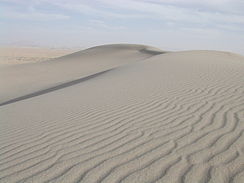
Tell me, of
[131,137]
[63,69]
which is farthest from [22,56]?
[131,137]

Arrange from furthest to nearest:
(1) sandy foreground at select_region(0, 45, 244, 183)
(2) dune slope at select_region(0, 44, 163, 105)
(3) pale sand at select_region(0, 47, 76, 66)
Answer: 1. (3) pale sand at select_region(0, 47, 76, 66)
2. (2) dune slope at select_region(0, 44, 163, 105)
3. (1) sandy foreground at select_region(0, 45, 244, 183)

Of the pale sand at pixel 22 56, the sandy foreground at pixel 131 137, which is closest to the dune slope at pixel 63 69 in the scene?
the sandy foreground at pixel 131 137

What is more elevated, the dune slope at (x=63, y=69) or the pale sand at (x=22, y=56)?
the dune slope at (x=63, y=69)

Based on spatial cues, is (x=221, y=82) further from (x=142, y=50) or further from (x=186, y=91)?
(x=142, y=50)

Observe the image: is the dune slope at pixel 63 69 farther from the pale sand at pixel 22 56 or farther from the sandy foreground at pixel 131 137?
the pale sand at pixel 22 56

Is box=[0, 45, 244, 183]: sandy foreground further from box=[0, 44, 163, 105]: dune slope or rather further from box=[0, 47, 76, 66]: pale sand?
box=[0, 47, 76, 66]: pale sand

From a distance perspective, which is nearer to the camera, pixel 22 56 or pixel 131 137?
pixel 131 137

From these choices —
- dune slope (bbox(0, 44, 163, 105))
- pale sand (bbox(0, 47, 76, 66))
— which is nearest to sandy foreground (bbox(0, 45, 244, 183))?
dune slope (bbox(0, 44, 163, 105))

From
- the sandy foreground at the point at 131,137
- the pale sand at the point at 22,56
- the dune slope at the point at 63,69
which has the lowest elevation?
the pale sand at the point at 22,56

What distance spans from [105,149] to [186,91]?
3555 mm

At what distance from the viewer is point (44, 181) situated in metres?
2.53

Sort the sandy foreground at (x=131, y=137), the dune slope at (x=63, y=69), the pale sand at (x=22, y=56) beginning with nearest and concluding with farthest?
1. the sandy foreground at (x=131, y=137)
2. the dune slope at (x=63, y=69)
3. the pale sand at (x=22, y=56)

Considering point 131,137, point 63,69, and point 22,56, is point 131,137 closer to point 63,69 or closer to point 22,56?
point 63,69

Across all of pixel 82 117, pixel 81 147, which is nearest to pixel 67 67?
pixel 82 117
